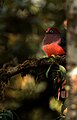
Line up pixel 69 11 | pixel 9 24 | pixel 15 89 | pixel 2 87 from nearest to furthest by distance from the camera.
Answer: pixel 69 11
pixel 2 87
pixel 15 89
pixel 9 24

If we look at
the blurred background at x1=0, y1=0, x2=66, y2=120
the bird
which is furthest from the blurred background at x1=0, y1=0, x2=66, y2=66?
the bird

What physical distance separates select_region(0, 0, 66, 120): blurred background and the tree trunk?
3.03 metres

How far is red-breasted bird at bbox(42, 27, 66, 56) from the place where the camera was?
14.6ft

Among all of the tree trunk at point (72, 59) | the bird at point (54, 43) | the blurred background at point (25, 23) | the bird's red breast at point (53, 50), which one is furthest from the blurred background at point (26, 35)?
the tree trunk at point (72, 59)

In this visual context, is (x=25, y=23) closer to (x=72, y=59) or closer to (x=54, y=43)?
(x=54, y=43)

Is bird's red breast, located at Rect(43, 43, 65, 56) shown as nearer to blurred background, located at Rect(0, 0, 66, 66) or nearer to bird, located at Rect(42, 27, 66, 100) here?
bird, located at Rect(42, 27, 66, 100)

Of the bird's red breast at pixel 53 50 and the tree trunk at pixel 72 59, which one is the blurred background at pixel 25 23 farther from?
the tree trunk at pixel 72 59

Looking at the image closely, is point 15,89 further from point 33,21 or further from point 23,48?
point 33,21

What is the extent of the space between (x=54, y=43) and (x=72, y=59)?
2.63m

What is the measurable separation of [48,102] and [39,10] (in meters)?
1.13

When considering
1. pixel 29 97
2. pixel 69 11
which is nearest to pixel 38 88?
pixel 29 97

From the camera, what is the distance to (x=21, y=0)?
5344 mm

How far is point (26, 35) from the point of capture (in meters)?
5.58

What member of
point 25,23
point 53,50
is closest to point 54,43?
point 53,50
